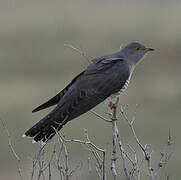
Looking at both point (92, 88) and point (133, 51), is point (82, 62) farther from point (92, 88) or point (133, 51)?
point (92, 88)

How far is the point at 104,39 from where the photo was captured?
18.3 meters

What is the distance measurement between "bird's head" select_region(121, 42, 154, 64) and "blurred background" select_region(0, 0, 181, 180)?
7.88ft

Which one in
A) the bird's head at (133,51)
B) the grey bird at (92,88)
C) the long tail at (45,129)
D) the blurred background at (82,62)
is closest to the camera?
the long tail at (45,129)

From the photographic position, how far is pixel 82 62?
16109 millimetres

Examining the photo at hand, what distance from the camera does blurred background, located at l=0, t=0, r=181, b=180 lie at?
12.4m

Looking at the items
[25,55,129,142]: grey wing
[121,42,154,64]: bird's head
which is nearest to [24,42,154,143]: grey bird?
[25,55,129,142]: grey wing

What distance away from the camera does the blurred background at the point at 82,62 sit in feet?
40.8

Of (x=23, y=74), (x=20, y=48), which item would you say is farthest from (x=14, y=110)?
(x=20, y=48)

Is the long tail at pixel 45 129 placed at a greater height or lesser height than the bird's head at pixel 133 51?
lesser

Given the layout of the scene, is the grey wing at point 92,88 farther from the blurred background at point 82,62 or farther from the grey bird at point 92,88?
the blurred background at point 82,62

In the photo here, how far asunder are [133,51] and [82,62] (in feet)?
28.0

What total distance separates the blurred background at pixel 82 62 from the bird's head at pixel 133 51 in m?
2.40

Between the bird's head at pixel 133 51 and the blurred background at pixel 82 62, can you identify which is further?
the blurred background at pixel 82 62

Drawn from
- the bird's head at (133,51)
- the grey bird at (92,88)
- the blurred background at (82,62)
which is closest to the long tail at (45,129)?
the grey bird at (92,88)
